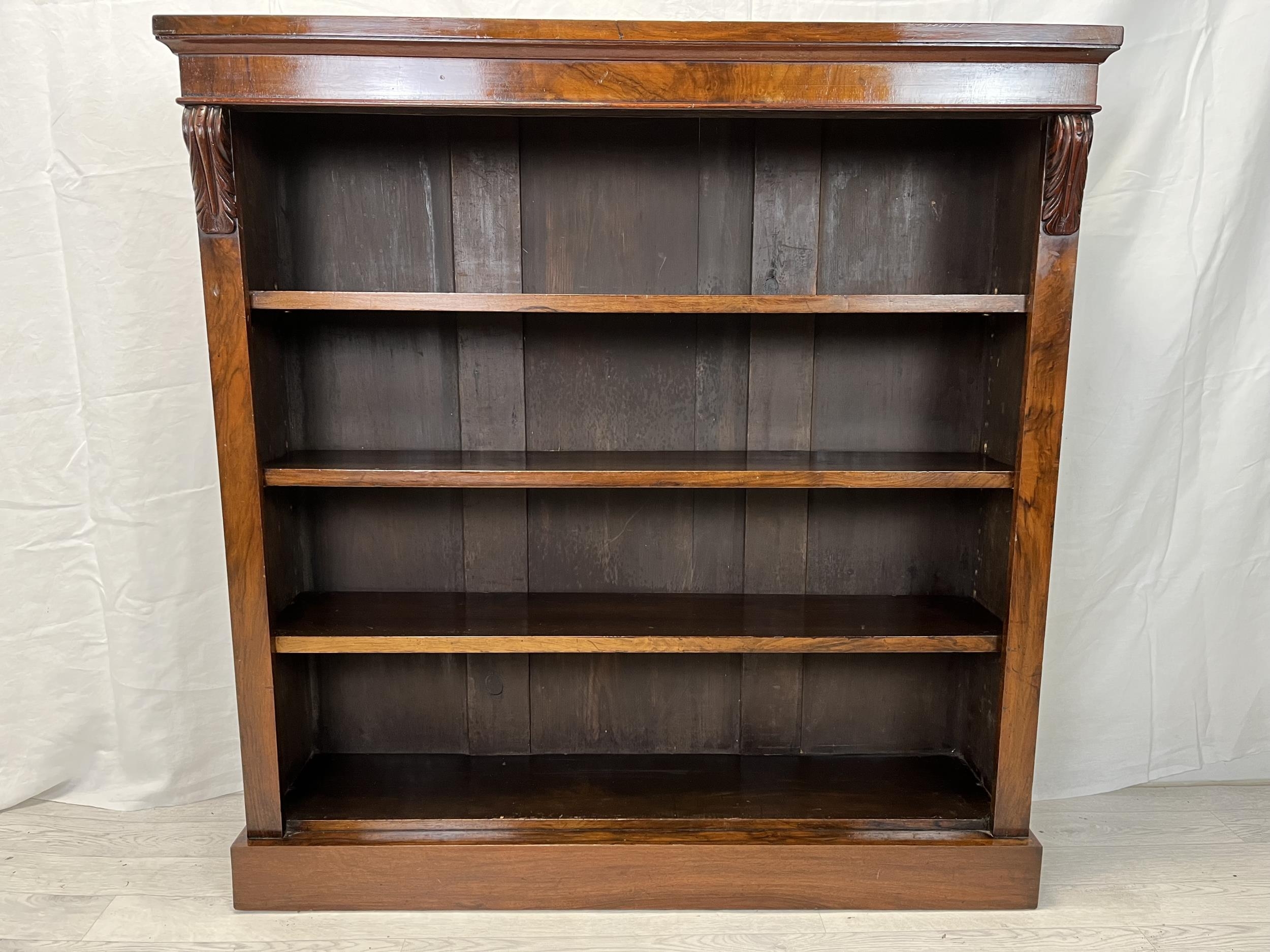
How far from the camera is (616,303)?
1.59 meters

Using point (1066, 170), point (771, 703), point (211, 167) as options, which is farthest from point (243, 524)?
point (1066, 170)

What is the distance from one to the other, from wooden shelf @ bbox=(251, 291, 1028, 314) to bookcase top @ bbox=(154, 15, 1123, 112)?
318 millimetres

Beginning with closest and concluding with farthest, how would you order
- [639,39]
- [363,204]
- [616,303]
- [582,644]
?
[639,39] < [616,303] < [582,644] < [363,204]

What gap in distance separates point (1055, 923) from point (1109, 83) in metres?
1.78

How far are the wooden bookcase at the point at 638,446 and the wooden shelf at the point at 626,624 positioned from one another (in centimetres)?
1

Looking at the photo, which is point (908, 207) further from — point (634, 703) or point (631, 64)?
point (634, 703)

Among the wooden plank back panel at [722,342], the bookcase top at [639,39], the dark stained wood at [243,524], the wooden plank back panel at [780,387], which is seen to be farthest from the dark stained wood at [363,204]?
the wooden plank back panel at [780,387]

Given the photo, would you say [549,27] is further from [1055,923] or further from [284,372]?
[1055,923]

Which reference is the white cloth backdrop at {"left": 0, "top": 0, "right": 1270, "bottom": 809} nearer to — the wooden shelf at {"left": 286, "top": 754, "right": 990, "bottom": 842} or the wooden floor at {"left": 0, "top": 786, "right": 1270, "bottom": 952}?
the wooden floor at {"left": 0, "top": 786, "right": 1270, "bottom": 952}

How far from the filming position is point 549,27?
1.44 meters

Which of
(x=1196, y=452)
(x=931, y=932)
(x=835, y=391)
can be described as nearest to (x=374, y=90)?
(x=835, y=391)

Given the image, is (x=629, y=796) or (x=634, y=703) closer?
(x=629, y=796)

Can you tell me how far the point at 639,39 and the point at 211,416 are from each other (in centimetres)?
129

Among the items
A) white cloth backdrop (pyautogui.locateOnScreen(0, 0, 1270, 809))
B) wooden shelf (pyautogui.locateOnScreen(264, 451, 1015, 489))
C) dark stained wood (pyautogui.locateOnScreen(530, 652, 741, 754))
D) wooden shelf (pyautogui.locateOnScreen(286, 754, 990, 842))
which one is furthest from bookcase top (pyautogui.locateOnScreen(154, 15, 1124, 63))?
wooden shelf (pyautogui.locateOnScreen(286, 754, 990, 842))
